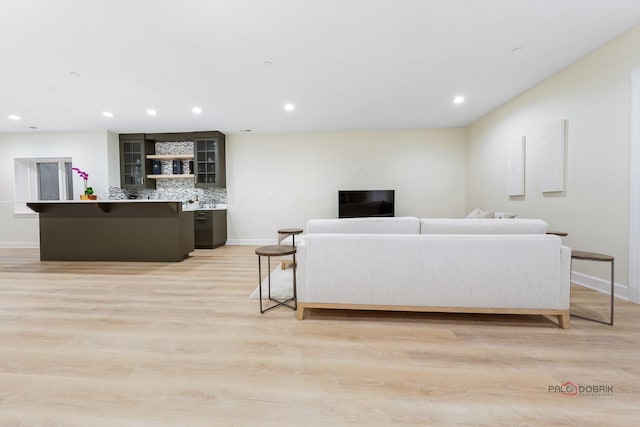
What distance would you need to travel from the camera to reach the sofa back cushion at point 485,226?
7.54 ft

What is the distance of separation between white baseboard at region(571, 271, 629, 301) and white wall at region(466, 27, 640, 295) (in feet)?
0.04

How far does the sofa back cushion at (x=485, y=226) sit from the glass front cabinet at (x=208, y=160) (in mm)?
4860

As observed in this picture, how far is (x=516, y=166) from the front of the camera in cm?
400

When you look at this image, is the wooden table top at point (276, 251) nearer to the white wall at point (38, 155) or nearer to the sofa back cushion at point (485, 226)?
the sofa back cushion at point (485, 226)

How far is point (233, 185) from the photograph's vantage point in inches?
241

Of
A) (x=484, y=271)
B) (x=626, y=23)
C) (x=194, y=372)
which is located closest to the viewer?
(x=194, y=372)

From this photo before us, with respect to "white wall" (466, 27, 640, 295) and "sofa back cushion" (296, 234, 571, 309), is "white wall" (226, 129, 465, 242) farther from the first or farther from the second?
"sofa back cushion" (296, 234, 571, 309)

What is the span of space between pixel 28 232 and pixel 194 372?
7.37 metres

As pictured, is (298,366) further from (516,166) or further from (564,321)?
(516,166)

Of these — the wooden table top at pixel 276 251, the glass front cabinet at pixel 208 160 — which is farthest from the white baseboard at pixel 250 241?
the wooden table top at pixel 276 251

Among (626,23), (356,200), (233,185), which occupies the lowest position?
(356,200)

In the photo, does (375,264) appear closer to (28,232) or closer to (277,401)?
(277,401)

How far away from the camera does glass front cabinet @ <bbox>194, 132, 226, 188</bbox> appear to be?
5.75 meters

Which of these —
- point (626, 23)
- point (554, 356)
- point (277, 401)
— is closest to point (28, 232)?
point (277, 401)
